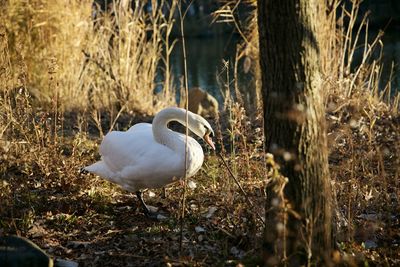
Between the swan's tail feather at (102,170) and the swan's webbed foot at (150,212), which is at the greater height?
the swan's tail feather at (102,170)

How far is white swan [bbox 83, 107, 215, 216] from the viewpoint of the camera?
167 inches

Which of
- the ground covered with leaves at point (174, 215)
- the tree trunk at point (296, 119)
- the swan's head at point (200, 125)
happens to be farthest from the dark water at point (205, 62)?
the tree trunk at point (296, 119)

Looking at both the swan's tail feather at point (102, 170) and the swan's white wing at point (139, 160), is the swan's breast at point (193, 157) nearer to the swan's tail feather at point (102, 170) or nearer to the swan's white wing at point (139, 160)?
the swan's white wing at point (139, 160)

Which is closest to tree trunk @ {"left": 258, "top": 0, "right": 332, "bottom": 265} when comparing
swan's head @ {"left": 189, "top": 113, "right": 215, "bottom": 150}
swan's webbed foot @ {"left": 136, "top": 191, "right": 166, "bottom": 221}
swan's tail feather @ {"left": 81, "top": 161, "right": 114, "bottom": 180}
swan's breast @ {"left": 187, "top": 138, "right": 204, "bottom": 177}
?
swan's breast @ {"left": 187, "top": 138, "right": 204, "bottom": 177}

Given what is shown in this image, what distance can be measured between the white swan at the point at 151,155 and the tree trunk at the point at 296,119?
126cm

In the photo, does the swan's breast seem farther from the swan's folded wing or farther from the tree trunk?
the tree trunk

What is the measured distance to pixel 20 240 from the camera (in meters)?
3.29

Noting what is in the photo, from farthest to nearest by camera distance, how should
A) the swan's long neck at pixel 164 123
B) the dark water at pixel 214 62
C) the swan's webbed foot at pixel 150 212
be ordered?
the dark water at pixel 214 62 → the swan's long neck at pixel 164 123 → the swan's webbed foot at pixel 150 212

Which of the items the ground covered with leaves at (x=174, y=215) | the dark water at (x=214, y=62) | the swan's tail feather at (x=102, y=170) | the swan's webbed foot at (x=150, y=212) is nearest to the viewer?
the ground covered with leaves at (x=174, y=215)

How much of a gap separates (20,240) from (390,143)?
4290 mm

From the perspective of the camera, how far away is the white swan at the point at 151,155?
167 inches

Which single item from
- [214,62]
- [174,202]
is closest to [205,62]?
[214,62]

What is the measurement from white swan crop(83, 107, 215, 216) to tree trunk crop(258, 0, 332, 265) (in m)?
1.26

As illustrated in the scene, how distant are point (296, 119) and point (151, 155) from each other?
5.32 feet
